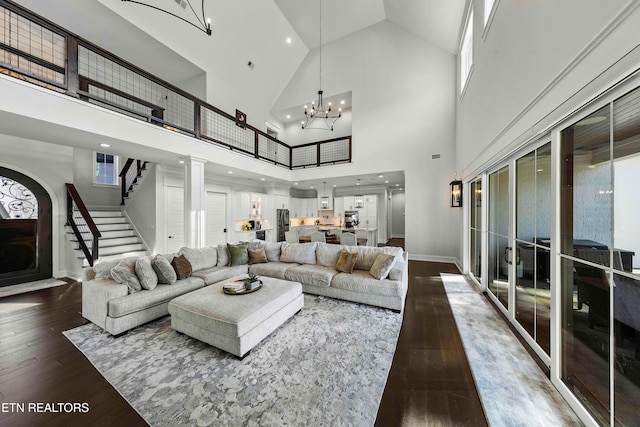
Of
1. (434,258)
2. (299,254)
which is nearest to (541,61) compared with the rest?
(299,254)

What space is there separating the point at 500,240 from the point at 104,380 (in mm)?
4881

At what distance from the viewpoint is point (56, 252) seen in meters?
4.93

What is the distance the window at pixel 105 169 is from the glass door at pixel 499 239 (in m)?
9.69

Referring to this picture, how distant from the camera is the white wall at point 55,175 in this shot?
4.54 m

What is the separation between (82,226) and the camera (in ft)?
16.8

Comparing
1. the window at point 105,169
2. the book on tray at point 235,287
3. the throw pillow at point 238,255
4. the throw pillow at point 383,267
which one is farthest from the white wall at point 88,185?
the throw pillow at point 383,267

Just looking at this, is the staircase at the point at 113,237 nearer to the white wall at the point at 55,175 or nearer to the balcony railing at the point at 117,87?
the white wall at the point at 55,175

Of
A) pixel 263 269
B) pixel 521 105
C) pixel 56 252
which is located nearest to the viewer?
pixel 521 105

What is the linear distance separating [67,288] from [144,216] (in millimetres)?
2234

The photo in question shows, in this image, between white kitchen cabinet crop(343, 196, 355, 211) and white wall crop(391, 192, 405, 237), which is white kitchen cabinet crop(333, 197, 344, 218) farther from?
white wall crop(391, 192, 405, 237)

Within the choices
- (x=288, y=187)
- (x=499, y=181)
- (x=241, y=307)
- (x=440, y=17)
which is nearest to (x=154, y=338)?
(x=241, y=307)

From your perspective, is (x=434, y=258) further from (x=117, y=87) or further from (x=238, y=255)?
(x=117, y=87)

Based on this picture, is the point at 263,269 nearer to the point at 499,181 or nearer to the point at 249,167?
the point at 249,167

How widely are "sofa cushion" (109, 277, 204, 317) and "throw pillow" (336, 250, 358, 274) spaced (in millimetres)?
2243
